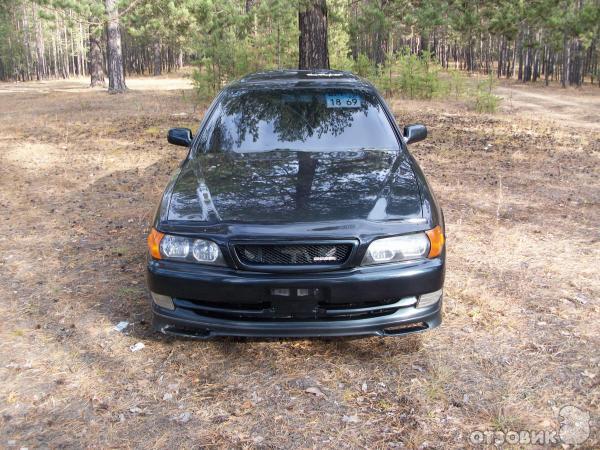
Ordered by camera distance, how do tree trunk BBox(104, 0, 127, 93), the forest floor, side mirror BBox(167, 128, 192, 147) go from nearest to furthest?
1. the forest floor
2. side mirror BBox(167, 128, 192, 147)
3. tree trunk BBox(104, 0, 127, 93)

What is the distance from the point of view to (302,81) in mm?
4859

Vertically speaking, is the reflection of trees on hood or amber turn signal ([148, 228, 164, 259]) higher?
the reflection of trees on hood

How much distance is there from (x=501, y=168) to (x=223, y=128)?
18.2 feet

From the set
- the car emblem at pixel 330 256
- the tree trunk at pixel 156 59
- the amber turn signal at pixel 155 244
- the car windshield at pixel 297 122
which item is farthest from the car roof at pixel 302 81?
the tree trunk at pixel 156 59

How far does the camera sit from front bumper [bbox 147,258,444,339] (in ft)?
9.81

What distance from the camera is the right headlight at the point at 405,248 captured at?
3.05 meters

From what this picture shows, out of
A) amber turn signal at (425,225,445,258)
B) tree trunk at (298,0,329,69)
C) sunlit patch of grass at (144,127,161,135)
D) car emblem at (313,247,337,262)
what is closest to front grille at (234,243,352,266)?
car emblem at (313,247,337,262)

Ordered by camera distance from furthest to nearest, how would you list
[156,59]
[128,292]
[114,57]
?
[156,59]
[114,57]
[128,292]

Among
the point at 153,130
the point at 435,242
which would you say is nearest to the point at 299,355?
the point at 435,242

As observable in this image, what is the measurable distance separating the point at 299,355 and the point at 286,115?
2040 mm

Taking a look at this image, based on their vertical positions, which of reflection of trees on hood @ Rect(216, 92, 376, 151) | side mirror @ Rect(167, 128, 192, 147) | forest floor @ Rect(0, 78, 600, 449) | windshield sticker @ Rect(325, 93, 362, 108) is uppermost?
windshield sticker @ Rect(325, 93, 362, 108)

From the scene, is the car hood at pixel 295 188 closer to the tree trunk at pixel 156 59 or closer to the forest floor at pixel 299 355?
the forest floor at pixel 299 355

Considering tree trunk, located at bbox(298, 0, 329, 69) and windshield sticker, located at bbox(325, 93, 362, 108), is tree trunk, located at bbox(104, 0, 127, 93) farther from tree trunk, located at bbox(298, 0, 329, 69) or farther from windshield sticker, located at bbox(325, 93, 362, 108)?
windshield sticker, located at bbox(325, 93, 362, 108)

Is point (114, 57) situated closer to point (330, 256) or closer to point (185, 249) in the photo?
point (185, 249)
